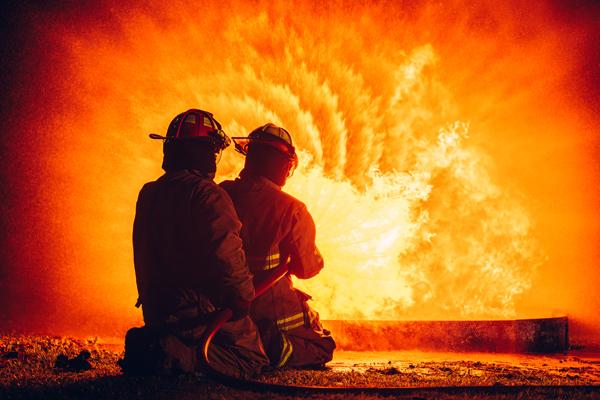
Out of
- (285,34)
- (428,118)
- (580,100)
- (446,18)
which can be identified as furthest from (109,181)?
(580,100)

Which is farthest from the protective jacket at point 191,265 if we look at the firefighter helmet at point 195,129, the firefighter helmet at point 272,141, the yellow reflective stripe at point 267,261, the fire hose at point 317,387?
the firefighter helmet at point 272,141

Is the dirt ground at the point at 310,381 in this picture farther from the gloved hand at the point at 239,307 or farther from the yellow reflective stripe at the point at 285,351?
the gloved hand at the point at 239,307

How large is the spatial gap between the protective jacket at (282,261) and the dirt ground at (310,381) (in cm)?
23

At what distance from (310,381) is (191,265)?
1.25m

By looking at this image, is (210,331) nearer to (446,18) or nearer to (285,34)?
(285,34)

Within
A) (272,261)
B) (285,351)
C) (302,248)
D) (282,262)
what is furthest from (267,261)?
(285,351)

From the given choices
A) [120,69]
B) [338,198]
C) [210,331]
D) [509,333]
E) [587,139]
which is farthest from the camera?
[587,139]

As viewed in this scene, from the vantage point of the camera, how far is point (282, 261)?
15.3 ft

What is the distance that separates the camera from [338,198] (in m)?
10.3

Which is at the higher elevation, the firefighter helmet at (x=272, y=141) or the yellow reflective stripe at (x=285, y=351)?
the firefighter helmet at (x=272, y=141)

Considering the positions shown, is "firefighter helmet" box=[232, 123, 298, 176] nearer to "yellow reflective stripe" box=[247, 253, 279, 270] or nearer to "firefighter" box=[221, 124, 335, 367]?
"firefighter" box=[221, 124, 335, 367]

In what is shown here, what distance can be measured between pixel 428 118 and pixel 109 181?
7.25 meters

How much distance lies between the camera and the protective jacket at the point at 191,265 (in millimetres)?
3795

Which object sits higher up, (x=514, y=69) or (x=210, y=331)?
(x=514, y=69)
